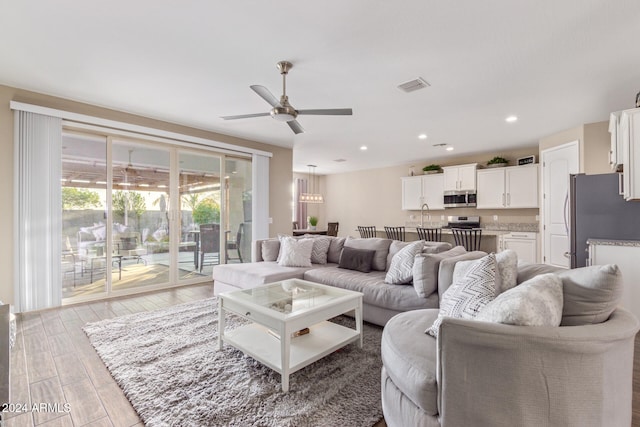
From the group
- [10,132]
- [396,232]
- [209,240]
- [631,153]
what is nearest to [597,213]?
[631,153]

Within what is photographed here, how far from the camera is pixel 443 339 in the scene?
1.19m

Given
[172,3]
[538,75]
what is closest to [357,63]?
[172,3]

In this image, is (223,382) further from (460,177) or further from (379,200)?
(379,200)

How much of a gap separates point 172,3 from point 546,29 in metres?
2.70

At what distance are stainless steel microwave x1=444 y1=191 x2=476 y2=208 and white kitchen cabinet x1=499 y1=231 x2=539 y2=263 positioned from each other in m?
1.08

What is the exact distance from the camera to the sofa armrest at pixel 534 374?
1.06 meters

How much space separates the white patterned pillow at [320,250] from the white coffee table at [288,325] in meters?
1.46

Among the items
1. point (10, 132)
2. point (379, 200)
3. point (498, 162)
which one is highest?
point (498, 162)

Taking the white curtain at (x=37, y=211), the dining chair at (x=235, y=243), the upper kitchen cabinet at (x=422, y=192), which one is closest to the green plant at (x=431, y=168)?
the upper kitchen cabinet at (x=422, y=192)

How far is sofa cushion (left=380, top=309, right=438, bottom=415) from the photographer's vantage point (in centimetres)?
125

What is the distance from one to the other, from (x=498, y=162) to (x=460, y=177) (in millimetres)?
777

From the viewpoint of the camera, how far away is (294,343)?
2.28 metres

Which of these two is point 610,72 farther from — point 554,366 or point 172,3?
point 172,3

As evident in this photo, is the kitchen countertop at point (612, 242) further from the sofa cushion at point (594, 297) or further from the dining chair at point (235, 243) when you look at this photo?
the dining chair at point (235, 243)
